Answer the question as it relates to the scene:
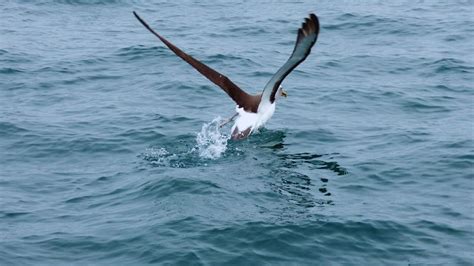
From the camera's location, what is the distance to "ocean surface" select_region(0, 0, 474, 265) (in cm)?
1331

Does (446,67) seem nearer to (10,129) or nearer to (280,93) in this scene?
(280,93)

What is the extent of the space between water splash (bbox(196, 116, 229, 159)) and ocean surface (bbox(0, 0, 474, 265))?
0.06 meters

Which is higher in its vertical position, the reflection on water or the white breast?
the white breast

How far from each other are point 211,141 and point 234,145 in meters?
0.48

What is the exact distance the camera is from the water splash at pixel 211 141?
17.2m

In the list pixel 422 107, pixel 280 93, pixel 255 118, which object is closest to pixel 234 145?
pixel 255 118

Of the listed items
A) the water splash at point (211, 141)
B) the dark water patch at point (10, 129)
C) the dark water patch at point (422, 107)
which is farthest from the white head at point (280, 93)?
the dark water patch at point (10, 129)

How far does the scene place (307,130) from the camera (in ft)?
62.2

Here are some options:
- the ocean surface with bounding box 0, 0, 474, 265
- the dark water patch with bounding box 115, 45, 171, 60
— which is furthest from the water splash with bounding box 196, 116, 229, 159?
the dark water patch with bounding box 115, 45, 171, 60

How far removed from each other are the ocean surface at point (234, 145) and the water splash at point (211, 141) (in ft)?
0.20

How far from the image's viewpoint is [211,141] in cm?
1788

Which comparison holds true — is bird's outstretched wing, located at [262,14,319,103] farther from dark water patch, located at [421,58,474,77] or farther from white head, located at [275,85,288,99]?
dark water patch, located at [421,58,474,77]

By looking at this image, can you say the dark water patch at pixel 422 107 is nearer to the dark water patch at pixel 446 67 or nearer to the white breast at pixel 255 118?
the dark water patch at pixel 446 67

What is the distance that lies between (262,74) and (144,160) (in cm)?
728
